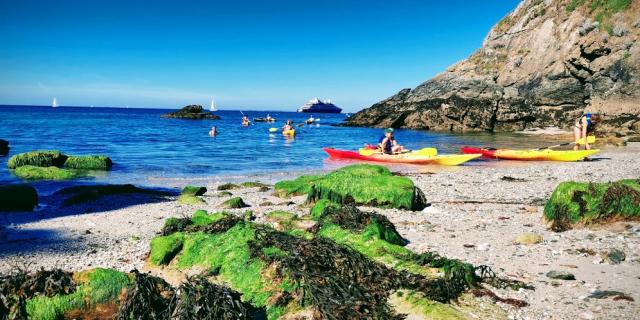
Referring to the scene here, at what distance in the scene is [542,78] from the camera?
5219cm

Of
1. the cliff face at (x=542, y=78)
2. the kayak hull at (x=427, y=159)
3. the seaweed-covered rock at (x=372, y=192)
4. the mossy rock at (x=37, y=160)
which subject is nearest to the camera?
the seaweed-covered rock at (x=372, y=192)

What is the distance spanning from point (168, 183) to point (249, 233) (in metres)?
12.3

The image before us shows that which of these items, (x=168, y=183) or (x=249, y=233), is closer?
(x=249, y=233)

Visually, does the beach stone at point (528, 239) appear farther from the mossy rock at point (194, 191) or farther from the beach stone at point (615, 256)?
the mossy rock at point (194, 191)

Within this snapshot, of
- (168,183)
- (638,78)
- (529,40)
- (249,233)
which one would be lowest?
(168,183)

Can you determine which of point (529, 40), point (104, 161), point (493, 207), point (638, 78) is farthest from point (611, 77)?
point (104, 161)

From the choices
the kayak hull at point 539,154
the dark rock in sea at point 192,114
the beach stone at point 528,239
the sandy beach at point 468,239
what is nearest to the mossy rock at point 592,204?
the sandy beach at point 468,239

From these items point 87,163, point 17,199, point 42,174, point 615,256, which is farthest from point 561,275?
point 87,163

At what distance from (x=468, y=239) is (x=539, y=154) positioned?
17097 millimetres

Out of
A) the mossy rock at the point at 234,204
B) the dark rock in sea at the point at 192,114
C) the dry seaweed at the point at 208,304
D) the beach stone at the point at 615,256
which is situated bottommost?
the mossy rock at the point at 234,204

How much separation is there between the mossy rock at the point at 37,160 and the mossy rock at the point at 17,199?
9.95m

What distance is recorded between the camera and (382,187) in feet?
34.7

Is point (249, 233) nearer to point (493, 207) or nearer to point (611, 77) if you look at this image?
point (493, 207)

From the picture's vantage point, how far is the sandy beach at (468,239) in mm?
5117
